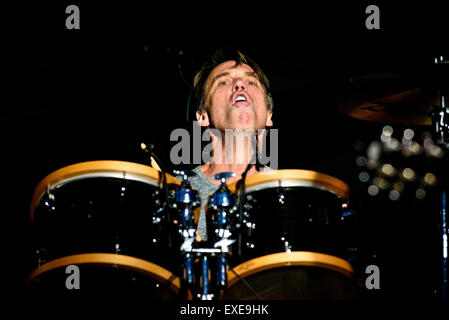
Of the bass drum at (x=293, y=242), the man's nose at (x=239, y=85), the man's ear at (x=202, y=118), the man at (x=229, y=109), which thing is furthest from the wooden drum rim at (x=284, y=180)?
the man's ear at (x=202, y=118)

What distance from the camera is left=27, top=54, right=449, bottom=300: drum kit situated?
4.82 ft

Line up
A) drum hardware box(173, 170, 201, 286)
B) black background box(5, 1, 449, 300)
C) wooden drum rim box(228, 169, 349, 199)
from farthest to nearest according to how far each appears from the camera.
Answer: black background box(5, 1, 449, 300), wooden drum rim box(228, 169, 349, 199), drum hardware box(173, 170, 201, 286)

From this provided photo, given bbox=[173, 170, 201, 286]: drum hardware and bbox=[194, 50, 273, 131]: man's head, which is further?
bbox=[194, 50, 273, 131]: man's head

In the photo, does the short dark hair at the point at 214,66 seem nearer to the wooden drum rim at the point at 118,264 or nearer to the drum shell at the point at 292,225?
the drum shell at the point at 292,225

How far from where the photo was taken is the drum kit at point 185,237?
4.82 feet

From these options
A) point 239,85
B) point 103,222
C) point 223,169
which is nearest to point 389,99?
point 239,85

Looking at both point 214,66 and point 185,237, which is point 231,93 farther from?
point 185,237

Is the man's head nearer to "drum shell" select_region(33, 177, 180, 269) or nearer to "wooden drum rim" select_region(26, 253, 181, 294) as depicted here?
"drum shell" select_region(33, 177, 180, 269)

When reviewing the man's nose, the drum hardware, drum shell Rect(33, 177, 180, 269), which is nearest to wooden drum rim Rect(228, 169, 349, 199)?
the drum hardware

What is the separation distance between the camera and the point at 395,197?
3.48 meters

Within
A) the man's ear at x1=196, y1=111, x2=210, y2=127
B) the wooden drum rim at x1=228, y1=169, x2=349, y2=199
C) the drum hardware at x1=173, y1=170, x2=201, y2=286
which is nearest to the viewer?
the drum hardware at x1=173, y1=170, x2=201, y2=286

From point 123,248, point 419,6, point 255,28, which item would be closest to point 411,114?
point 419,6

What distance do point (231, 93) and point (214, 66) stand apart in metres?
0.31

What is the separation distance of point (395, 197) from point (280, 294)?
2193 millimetres
